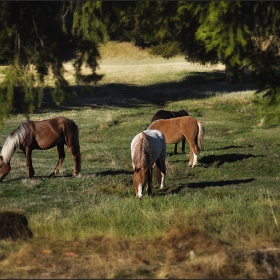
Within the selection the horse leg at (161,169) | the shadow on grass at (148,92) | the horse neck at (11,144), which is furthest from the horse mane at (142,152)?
the shadow on grass at (148,92)

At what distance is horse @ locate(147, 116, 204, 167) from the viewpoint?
2505 centimetres

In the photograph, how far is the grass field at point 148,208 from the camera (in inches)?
321

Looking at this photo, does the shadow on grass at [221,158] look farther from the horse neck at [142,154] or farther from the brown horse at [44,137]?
the horse neck at [142,154]

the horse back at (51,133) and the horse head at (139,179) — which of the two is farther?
the horse back at (51,133)

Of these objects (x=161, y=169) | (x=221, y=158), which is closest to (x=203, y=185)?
(x=161, y=169)

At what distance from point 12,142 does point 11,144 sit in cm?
10

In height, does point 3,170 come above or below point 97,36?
below

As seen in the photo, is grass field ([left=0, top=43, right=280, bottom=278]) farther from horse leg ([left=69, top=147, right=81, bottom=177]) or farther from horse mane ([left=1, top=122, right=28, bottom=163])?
horse mane ([left=1, top=122, right=28, bottom=163])

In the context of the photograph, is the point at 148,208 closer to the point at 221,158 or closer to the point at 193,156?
the point at 193,156

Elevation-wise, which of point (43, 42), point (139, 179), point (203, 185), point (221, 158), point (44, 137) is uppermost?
point (43, 42)

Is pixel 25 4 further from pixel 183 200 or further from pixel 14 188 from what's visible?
pixel 14 188

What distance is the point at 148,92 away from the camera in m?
55.7

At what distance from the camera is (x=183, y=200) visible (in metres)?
15.7

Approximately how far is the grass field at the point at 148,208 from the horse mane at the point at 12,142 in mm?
798
